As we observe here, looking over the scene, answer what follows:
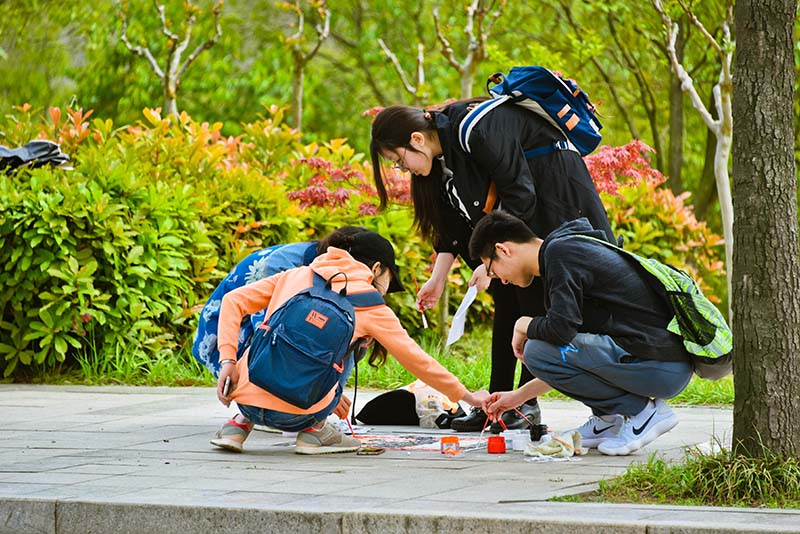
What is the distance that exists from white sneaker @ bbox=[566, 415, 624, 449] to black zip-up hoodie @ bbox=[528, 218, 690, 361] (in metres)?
0.42

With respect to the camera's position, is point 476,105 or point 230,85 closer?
point 476,105

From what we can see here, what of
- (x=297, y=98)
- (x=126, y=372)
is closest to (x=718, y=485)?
(x=126, y=372)

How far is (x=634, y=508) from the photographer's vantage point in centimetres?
402

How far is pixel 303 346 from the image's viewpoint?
5.27 metres

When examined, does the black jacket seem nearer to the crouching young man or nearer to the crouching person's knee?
the crouching young man

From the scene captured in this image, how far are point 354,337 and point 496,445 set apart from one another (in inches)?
32.9

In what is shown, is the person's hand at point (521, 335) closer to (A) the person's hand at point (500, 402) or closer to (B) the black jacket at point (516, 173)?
(A) the person's hand at point (500, 402)

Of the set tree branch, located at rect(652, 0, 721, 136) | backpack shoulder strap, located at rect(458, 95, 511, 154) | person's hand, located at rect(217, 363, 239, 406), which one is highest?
tree branch, located at rect(652, 0, 721, 136)

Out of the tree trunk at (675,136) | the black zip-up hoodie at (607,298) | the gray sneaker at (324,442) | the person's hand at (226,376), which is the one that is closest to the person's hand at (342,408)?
the gray sneaker at (324,442)

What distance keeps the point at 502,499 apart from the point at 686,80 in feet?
20.9

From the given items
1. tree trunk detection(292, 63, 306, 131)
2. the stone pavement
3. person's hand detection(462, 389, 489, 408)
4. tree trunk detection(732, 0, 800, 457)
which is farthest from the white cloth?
tree trunk detection(292, 63, 306, 131)

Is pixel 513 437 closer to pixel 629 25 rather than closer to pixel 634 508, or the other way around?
A: pixel 634 508

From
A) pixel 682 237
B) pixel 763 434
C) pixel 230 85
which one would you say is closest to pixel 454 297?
pixel 682 237

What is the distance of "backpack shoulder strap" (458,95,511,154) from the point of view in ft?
18.6
